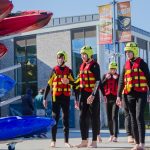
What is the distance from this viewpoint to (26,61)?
32688 mm

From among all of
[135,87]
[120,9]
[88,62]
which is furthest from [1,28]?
[120,9]

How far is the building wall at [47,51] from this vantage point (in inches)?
1235

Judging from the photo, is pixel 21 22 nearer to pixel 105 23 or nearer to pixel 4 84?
pixel 4 84

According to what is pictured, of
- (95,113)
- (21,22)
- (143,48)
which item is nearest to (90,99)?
(95,113)

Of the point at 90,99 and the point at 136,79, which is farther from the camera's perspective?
the point at 90,99

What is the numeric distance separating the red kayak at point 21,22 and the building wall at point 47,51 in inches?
1015

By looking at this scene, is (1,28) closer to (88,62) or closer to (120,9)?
(88,62)

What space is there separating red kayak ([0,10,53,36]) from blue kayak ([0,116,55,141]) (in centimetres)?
110

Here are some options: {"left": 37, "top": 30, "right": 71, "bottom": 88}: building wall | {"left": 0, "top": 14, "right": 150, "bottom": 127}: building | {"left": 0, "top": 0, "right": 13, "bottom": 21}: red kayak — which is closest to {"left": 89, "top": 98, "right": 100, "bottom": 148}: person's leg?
{"left": 0, "top": 0, "right": 13, "bottom": 21}: red kayak

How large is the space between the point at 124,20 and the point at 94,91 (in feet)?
44.4

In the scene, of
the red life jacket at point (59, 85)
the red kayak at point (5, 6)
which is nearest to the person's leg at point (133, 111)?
the red life jacket at point (59, 85)

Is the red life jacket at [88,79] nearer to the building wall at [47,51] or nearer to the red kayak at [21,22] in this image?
the red kayak at [21,22]

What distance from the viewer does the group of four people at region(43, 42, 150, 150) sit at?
7234 millimetres

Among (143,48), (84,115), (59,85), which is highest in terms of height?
(143,48)
